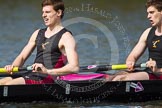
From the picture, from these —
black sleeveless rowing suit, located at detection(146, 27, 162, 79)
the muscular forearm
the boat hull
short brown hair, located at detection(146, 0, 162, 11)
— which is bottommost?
A: the boat hull

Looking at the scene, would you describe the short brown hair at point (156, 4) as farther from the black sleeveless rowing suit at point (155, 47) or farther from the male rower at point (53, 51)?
the male rower at point (53, 51)

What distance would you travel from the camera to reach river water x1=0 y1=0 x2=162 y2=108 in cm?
1752

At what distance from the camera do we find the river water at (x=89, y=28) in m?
17.5

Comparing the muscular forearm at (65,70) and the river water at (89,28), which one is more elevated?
the river water at (89,28)

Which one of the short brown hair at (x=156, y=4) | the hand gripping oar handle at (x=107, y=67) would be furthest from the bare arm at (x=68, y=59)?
the short brown hair at (x=156, y=4)

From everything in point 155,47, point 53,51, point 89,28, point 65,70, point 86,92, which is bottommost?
point 86,92

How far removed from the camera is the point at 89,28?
86.0 ft

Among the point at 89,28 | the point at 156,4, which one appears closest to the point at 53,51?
the point at 156,4

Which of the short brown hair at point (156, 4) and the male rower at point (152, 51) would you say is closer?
the male rower at point (152, 51)

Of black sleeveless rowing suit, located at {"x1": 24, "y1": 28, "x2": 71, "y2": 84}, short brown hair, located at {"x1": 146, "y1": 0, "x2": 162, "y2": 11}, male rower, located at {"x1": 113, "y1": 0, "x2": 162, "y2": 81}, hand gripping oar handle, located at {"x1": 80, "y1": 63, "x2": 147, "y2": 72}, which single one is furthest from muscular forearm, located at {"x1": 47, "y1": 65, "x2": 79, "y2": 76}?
short brown hair, located at {"x1": 146, "y1": 0, "x2": 162, "y2": 11}

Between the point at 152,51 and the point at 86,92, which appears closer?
the point at 86,92

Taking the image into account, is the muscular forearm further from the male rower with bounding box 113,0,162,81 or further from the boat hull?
the male rower with bounding box 113,0,162,81

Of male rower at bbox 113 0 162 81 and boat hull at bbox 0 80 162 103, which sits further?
male rower at bbox 113 0 162 81

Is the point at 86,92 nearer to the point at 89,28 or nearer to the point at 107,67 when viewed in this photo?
the point at 107,67
